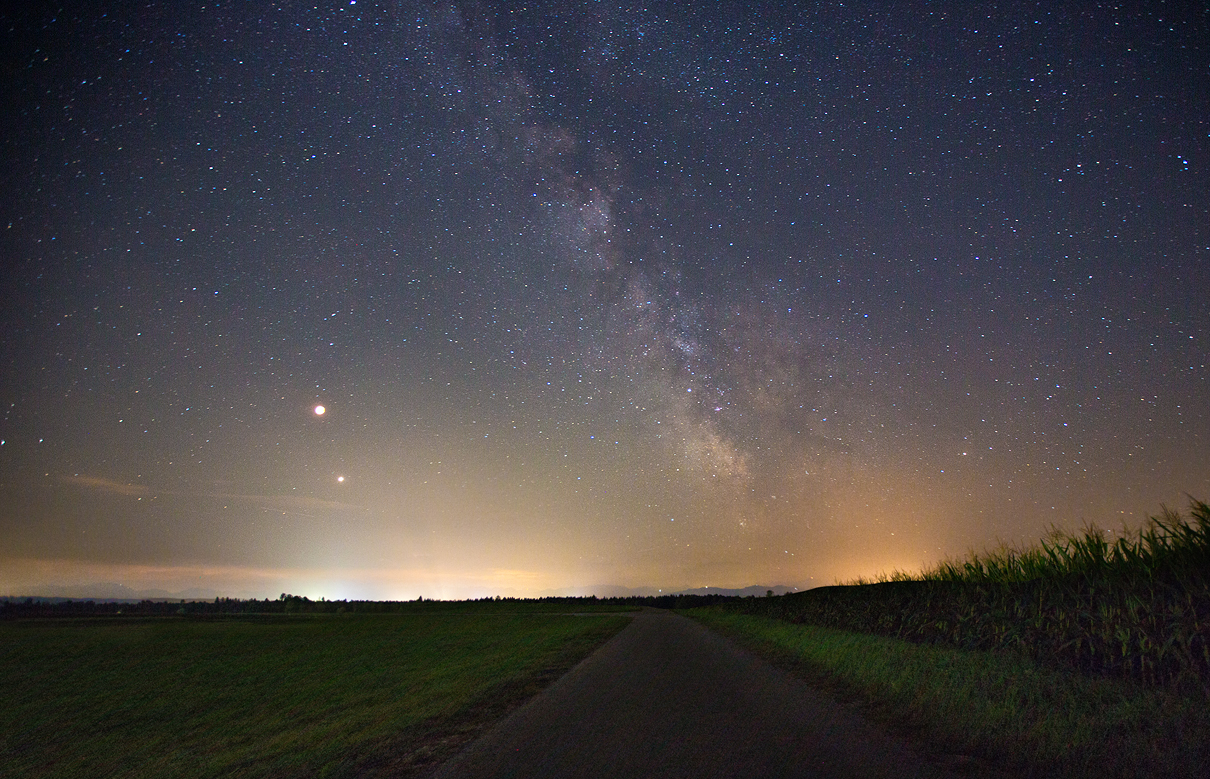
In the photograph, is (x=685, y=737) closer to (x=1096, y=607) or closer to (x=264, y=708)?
(x=1096, y=607)

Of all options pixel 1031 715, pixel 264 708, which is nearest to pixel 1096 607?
pixel 1031 715

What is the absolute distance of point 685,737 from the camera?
6570 millimetres

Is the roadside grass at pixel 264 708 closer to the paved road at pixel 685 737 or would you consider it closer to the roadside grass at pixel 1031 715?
the paved road at pixel 685 737

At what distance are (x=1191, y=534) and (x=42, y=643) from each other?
52.3m

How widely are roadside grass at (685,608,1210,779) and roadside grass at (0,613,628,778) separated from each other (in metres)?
5.03

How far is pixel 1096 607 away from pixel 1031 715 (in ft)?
9.36

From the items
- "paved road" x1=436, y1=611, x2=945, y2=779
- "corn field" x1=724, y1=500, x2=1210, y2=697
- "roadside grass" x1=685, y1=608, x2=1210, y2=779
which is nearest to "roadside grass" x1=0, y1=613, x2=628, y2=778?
"paved road" x1=436, y1=611, x2=945, y2=779

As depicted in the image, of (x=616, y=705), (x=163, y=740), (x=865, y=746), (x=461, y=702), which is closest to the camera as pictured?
(x=865, y=746)

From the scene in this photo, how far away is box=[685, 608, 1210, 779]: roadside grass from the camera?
4992mm

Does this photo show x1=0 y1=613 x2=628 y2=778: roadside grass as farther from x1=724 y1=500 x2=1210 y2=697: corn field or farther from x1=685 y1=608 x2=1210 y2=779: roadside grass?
x1=724 y1=500 x2=1210 y2=697: corn field

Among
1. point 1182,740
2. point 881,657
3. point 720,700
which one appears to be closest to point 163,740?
point 720,700

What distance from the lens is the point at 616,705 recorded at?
8.62 m

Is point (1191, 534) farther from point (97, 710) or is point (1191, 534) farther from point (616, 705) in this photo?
point (97, 710)

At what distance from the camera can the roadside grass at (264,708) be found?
7.27m
